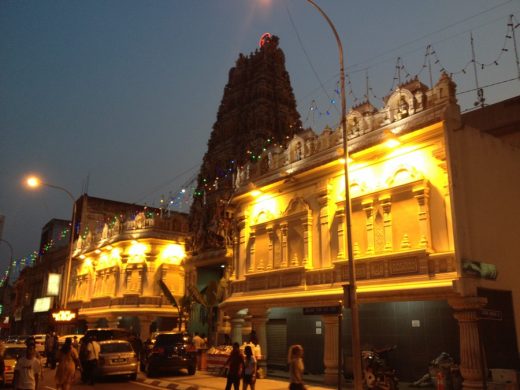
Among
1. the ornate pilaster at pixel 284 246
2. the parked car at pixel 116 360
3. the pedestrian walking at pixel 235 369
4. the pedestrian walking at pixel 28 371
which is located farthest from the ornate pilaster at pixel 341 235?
the pedestrian walking at pixel 28 371

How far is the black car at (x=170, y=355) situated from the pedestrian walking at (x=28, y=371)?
10.1 m

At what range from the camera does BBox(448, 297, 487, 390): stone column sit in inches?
501

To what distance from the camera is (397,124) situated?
16453mm

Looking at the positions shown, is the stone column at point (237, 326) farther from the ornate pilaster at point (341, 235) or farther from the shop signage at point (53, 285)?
the shop signage at point (53, 285)

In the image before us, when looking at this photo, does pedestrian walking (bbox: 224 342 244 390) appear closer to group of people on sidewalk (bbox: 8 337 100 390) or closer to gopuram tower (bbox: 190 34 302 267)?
group of people on sidewalk (bbox: 8 337 100 390)

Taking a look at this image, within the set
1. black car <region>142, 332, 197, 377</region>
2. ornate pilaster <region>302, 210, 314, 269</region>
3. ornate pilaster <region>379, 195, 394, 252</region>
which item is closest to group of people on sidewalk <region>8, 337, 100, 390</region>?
black car <region>142, 332, 197, 377</region>

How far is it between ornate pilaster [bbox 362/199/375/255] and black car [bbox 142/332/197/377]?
9.43m

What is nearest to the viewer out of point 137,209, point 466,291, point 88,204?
point 466,291

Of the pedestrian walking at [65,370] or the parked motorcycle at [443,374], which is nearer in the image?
the pedestrian walking at [65,370]

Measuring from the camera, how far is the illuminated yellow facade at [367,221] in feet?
46.9

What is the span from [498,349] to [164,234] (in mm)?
25413

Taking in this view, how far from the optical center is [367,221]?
1675cm

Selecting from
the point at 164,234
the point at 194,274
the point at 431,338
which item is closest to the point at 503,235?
the point at 431,338

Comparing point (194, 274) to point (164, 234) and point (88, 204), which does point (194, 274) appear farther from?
point (88, 204)
